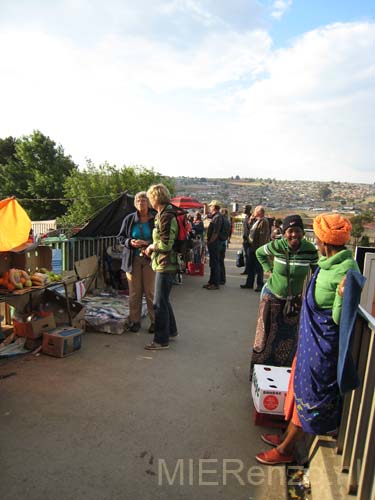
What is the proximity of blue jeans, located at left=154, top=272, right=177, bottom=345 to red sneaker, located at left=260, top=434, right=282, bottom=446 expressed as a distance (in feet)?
6.49

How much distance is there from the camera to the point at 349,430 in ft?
7.31

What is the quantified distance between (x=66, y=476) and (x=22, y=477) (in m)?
0.29

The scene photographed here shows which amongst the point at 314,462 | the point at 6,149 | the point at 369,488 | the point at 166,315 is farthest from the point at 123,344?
the point at 6,149

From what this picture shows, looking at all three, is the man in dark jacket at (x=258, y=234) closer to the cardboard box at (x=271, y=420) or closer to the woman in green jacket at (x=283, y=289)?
the woman in green jacket at (x=283, y=289)

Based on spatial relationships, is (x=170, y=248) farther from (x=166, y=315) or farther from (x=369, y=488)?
(x=369, y=488)

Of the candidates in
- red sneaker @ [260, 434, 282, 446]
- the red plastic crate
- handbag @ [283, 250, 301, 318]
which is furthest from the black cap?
the red plastic crate

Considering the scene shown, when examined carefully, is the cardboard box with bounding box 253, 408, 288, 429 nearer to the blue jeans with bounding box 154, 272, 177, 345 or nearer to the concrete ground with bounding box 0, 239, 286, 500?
the concrete ground with bounding box 0, 239, 286, 500

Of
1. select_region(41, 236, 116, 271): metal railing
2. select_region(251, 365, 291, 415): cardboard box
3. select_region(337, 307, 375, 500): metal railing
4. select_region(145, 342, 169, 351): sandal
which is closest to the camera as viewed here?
select_region(337, 307, 375, 500): metal railing

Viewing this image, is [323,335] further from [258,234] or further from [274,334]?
[258,234]

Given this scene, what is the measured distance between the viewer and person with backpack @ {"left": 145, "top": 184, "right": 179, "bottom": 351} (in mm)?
4523

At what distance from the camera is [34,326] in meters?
4.40

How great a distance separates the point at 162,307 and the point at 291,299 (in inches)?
67.3

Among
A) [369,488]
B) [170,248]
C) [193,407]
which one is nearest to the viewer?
[369,488]

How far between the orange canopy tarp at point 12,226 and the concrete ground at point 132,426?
4.41ft
